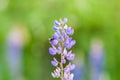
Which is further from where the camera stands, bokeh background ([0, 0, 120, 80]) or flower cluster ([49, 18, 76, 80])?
bokeh background ([0, 0, 120, 80])

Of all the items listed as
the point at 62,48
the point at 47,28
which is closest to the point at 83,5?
the point at 47,28

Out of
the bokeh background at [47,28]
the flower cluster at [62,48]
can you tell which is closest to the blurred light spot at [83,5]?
the bokeh background at [47,28]

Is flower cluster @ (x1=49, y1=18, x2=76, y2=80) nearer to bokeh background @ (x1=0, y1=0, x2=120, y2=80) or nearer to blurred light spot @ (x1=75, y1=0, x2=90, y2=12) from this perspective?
bokeh background @ (x1=0, y1=0, x2=120, y2=80)

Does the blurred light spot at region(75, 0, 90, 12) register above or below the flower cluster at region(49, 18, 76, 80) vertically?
above

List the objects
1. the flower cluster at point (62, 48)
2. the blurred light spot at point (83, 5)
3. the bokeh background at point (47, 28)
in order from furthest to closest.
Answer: the blurred light spot at point (83, 5), the bokeh background at point (47, 28), the flower cluster at point (62, 48)

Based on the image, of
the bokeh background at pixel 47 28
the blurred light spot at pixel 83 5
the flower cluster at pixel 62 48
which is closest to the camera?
the flower cluster at pixel 62 48

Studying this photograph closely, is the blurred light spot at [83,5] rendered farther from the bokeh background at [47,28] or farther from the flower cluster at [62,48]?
the flower cluster at [62,48]

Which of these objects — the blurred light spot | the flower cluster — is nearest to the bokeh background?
the blurred light spot

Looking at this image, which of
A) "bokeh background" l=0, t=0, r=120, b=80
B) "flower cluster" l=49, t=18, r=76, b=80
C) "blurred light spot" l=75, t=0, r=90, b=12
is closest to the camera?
"flower cluster" l=49, t=18, r=76, b=80

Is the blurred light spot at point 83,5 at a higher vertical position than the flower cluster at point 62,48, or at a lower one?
higher
